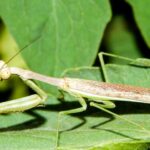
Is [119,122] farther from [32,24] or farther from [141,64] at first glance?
[32,24]

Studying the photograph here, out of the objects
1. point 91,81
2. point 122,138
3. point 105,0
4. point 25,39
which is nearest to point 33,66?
point 25,39

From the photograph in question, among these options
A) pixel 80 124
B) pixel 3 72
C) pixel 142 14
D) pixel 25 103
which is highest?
pixel 142 14

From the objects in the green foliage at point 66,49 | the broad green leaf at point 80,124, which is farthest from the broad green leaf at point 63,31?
the broad green leaf at point 80,124

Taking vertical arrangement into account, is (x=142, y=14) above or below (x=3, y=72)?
above

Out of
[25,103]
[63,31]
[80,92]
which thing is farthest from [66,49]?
[25,103]

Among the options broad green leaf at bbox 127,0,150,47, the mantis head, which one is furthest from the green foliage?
the mantis head

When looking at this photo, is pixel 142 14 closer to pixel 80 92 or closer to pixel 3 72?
pixel 80 92
